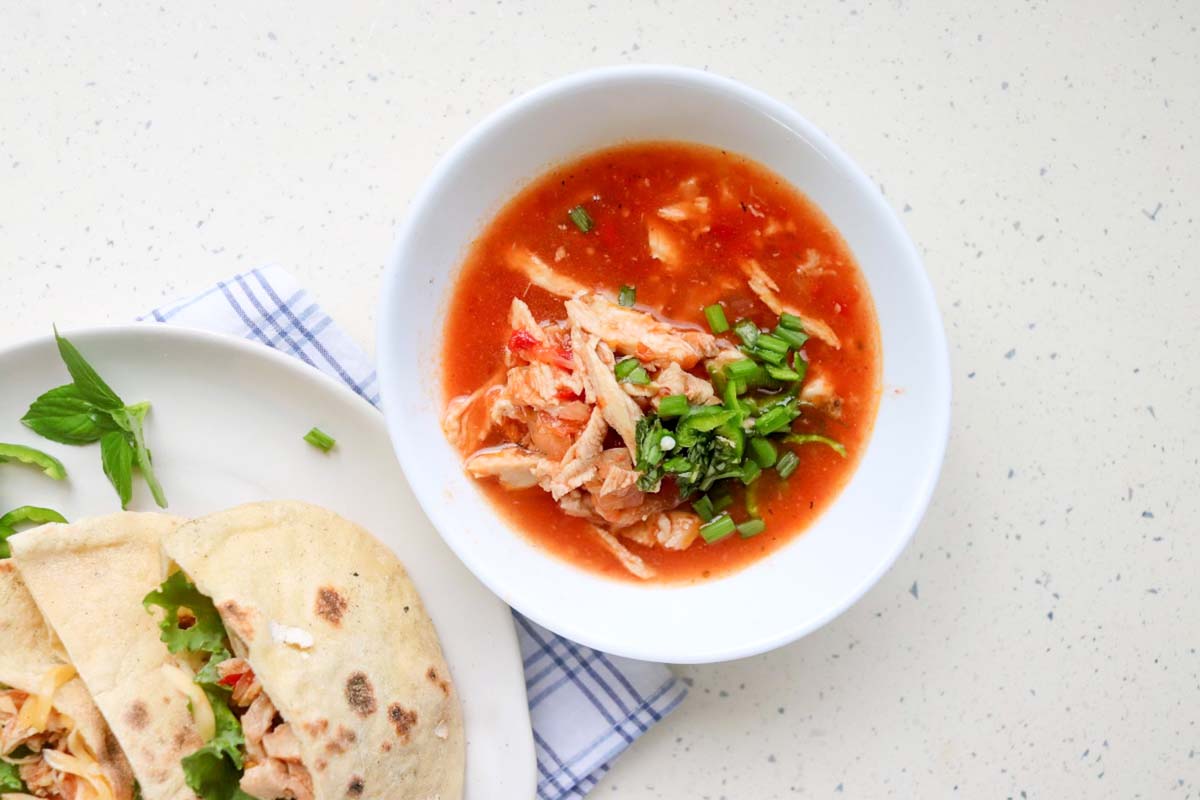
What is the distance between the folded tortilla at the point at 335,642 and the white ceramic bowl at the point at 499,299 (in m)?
0.34

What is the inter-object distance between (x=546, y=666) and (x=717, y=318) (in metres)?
1.23

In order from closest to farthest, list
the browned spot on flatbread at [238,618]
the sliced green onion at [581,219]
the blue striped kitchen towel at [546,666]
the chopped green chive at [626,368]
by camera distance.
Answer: the browned spot on flatbread at [238,618] < the chopped green chive at [626,368] < the sliced green onion at [581,219] < the blue striped kitchen towel at [546,666]

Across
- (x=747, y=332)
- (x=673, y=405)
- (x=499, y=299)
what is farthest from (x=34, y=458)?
(x=747, y=332)

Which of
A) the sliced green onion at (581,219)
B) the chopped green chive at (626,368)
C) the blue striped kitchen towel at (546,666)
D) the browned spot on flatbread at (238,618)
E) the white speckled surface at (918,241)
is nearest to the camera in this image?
the browned spot on flatbread at (238,618)

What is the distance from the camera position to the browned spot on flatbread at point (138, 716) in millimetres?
2803

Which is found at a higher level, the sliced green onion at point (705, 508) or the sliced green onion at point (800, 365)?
the sliced green onion at point (800, 365)

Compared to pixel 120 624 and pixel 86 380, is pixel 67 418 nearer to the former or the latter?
pixel 86 380

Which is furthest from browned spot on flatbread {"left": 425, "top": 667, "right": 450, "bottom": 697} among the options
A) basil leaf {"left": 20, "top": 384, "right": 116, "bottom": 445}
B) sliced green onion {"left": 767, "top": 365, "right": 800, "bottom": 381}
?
sliced green onion {"left": 767, "top": 365, "right": 800, "bottom": 381}

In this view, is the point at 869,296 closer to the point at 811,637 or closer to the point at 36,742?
the point at 811,637

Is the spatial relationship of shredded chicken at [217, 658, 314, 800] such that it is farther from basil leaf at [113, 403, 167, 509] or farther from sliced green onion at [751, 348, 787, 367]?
sliced green onion at [751, 348, 787, 367]

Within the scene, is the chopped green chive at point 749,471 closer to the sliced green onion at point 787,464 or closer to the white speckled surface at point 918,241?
the sliced green onion at point 787,464

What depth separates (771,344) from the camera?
2883mm

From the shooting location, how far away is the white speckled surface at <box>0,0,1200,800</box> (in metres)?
3.28

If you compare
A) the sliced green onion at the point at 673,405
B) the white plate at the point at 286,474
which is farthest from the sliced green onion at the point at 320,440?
the sliced green onion at the point at 673,405
